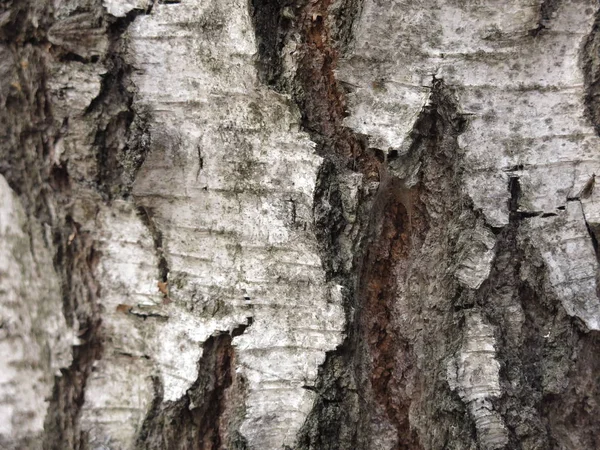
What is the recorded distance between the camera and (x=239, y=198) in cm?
86

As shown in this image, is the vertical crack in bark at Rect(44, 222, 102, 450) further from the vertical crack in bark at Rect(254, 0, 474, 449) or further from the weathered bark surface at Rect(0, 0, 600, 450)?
the vertical crack in bark at Rect(254, 0, 474, 449)

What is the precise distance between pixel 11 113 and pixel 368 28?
60 cm

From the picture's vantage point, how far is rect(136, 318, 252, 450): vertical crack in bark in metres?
0.90

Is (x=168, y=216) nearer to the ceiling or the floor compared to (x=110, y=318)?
nearer to the ceiling

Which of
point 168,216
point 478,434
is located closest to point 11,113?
point 168,216

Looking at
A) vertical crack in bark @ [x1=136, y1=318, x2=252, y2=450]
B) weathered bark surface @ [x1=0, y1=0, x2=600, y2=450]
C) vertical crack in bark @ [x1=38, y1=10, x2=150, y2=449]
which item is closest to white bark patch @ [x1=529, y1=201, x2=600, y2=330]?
weathered bark surface @ [x1=0, y1=0, x2=600, y2=450]

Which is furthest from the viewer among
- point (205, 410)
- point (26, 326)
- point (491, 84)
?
point (26, 326)

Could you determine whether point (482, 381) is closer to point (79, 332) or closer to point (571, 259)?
point (571, 259)

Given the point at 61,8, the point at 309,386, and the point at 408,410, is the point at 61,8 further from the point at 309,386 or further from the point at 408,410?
the point at 408,410

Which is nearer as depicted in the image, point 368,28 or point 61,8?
point 368,28

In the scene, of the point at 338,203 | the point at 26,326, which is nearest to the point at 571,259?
the point at 338,203

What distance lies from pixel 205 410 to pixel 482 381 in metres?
0.42

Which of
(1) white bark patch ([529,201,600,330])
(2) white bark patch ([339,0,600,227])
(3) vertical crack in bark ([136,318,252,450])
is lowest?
(3) vertical crack in bark ([136,318,252,450])

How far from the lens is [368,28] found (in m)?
0.80
